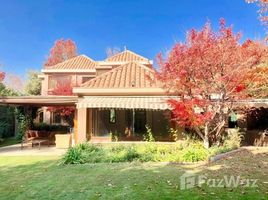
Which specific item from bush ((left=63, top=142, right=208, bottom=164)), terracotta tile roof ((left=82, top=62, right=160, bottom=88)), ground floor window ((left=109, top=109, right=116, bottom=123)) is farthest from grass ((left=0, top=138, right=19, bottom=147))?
bush ((left=63, top=142, right=208, bottom=164))

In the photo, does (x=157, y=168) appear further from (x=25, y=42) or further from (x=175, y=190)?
(x=25, y=42)

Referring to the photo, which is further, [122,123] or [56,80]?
[56,80]

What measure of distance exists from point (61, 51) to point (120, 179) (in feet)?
249

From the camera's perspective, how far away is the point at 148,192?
12633mm

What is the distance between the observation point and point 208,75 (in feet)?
75.4

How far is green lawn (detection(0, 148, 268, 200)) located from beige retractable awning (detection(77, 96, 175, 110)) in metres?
6.85

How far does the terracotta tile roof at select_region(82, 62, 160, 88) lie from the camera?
28.8 m

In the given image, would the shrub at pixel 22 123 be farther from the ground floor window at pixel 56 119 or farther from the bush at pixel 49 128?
the ground floor window at pixel 56 119

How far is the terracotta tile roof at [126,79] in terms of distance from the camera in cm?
2880

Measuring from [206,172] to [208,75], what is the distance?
30.2ft

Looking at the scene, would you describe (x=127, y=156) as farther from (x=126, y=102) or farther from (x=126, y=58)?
(x=126, y=58)

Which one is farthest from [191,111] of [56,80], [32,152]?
[56,80]

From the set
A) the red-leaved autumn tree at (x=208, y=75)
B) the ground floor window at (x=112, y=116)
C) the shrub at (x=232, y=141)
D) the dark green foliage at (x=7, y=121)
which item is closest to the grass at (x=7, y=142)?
the dark green foliage at (x=7, y=121)

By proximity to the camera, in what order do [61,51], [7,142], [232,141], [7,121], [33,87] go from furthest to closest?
[61,51] < [33,87] < [7,121] < [7,142] < [232,141]
